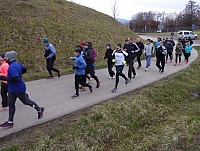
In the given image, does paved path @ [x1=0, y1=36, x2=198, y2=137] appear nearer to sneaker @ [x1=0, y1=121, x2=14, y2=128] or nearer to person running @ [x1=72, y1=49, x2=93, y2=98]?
sneaker @ [x1=0, y1=121, x2=14, y2=128]

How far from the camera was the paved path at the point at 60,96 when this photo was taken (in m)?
→ 5.77

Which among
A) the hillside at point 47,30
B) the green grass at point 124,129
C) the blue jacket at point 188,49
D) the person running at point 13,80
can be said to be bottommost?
the green grass at point 124,129

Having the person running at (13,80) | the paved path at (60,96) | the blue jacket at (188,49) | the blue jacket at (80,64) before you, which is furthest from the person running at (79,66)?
the blue jacket at (188,49)

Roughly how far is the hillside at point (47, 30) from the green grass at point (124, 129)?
6.24m

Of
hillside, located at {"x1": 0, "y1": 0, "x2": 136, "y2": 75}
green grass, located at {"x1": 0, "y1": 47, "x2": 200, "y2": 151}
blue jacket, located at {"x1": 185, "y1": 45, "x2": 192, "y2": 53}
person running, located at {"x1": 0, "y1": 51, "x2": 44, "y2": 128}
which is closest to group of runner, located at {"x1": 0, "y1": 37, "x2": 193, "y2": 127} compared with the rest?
person running, located at {"x1": 0, "y1": 51, "x2": 44, "y2": 128}

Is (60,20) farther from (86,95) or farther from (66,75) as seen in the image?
(86,95)

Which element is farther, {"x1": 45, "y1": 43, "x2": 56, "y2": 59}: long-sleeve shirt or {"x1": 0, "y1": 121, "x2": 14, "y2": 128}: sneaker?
{"x1": 45, "y1": 43, "x2": 56, "y2": 59}: long-sleeve shirt

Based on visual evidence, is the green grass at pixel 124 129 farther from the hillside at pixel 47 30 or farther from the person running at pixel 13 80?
the hillside at pixel 47 30

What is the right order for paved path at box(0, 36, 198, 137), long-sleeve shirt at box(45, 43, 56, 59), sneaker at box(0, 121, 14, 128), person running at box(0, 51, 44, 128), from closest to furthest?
person running at box(0, 51, 44, 128)
sneaker at box(0, 121, 14, 128)
paved path at box(0, 36, 198, 137)
long-sleeve shirt at box(45, 43, 56, 59)

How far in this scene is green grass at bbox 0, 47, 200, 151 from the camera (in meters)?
A: 4.76

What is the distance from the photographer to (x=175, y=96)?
8.41 m

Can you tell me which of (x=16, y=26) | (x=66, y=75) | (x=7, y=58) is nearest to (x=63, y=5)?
(x=16, y=26)

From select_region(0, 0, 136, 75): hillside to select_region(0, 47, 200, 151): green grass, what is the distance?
246 inches

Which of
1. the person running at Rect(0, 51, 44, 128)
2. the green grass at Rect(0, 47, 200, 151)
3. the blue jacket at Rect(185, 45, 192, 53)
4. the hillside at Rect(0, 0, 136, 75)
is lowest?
the green grass at Rect(0, 47, 200, 151)
